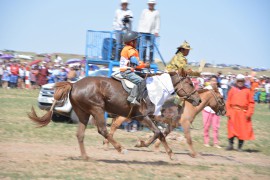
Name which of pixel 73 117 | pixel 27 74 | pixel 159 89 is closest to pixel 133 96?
pixel 159 89

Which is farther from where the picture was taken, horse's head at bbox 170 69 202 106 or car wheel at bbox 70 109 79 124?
car wheel at bbox 70 109 79 124

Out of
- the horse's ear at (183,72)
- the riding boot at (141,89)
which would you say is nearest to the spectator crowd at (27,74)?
the horse's ear at (183,72)

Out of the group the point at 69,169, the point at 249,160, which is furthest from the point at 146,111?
the point at 249,160

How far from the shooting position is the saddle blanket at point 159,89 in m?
Answer: 11.1

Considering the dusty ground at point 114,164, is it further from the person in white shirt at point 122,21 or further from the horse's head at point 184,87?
the person in white shirt at point 122,21

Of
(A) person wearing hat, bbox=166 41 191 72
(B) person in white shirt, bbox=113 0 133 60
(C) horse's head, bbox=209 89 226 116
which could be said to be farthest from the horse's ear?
(B) person in white shirt, bbox=113 0 133 60

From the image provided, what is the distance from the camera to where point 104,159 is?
36.8 feet

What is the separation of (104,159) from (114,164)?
0.80m

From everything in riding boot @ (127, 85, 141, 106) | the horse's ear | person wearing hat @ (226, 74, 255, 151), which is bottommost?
person wearing hat @ (226, 74, 255, 151)

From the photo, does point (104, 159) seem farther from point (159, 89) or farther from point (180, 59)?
point (180, 59)

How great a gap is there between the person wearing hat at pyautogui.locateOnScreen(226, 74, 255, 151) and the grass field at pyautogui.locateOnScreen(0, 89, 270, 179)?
599mm

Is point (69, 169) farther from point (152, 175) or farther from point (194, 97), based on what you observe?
point (194, 97)

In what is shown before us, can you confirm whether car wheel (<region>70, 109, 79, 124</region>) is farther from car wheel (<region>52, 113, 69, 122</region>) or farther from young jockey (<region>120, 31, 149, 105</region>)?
young jockey (<region>120, 31, 149, 105</region>)

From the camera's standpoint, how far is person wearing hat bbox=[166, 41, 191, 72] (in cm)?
1247
